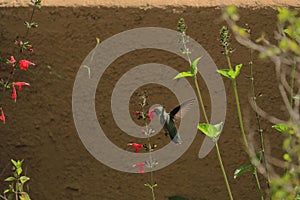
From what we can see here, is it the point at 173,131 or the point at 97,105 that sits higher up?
the point at 97,105

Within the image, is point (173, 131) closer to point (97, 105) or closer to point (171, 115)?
point (171, 115)

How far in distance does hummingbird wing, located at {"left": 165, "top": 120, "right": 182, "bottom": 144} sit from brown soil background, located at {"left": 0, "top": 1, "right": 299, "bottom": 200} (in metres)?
0.16

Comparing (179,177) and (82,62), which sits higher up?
(82,62)

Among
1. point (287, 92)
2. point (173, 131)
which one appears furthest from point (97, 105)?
point (287, 92)

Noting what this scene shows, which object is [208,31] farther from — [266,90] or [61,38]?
[61,38]

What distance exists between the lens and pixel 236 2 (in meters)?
3.61

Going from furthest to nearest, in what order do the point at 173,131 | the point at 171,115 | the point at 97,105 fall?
the point at 97,105 < the point at 173,131 < the point at 171,115

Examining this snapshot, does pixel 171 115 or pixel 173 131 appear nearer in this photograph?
pixel 171 115

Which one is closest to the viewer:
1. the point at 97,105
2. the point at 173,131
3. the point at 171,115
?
the point at 171,115

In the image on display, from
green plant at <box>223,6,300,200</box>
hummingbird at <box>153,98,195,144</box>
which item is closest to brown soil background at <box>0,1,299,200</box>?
green plant at <box>223,6,300,200</box>

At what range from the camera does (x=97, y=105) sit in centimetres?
356

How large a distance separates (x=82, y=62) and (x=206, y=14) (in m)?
0.66

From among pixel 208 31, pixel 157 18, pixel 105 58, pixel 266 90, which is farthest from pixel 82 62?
pixel 266 90

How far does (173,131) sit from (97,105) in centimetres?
47
